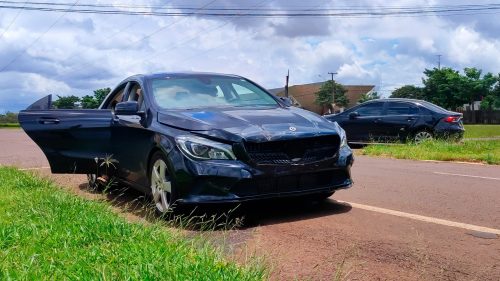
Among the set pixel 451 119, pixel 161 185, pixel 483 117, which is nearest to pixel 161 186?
pixel 161 185

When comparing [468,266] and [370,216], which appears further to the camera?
[370,216]

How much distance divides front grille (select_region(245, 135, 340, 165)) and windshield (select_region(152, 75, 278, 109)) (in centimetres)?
122

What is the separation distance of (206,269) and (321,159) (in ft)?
7.86

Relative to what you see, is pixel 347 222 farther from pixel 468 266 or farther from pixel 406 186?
pixel 406 186

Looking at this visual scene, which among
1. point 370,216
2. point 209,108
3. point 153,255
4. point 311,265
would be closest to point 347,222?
point 370,216

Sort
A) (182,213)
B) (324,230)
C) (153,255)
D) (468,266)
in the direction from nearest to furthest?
(153,255) → (468,266) → (324,230) → (182,213)

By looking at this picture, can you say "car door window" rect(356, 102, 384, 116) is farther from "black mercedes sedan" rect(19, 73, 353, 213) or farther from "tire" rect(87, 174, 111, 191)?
"tire" rect(87, 174, 111, 191)

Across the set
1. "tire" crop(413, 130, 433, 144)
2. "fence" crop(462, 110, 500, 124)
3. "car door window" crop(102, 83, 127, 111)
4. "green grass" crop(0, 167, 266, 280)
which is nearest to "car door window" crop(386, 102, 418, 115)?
"tire" crop(413, 130, 433, 144)

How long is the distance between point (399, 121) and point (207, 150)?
1133 cm

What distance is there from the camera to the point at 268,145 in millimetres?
Answer: 5004

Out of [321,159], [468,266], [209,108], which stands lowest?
[468,266]


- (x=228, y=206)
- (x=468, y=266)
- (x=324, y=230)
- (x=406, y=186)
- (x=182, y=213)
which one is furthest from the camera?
(x=406, y=186)

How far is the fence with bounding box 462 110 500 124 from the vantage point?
61531 millimetres

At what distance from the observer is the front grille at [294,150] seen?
196 inches
